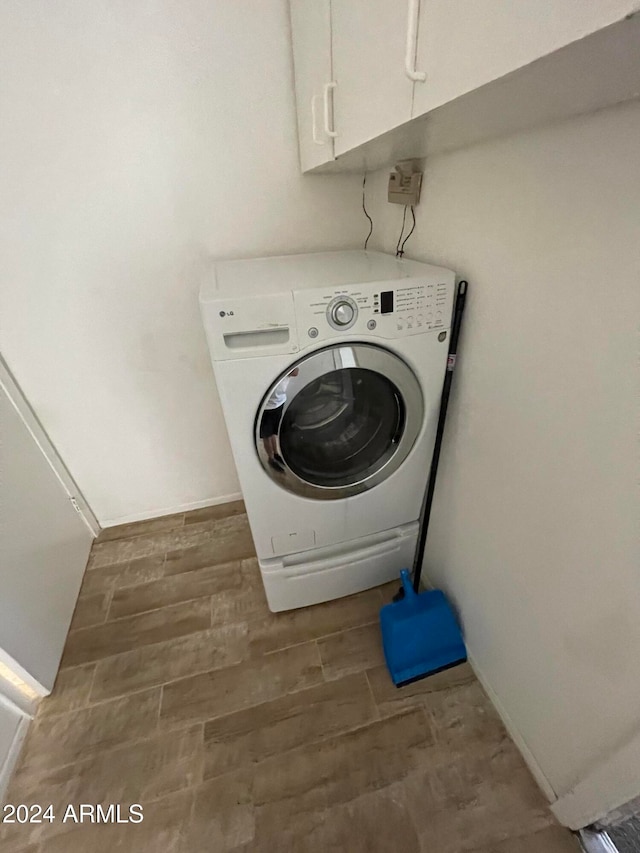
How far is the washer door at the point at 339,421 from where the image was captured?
964 millimetres

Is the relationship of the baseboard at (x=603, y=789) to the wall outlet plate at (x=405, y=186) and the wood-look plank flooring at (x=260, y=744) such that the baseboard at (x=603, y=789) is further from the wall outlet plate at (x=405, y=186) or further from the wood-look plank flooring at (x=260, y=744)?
the wall outlet plate at (x=405, y=186)

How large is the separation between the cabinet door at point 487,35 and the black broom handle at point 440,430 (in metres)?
0.48

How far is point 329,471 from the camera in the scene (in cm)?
118

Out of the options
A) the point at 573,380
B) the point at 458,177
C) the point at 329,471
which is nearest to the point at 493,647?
the point at 329,471

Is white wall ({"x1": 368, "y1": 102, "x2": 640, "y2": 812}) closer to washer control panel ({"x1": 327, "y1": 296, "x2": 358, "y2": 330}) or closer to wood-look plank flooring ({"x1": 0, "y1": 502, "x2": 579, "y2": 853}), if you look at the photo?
wood-look plank flooring ({"x1": 0, "y1": 502, "x2": 579, "y2": 853})

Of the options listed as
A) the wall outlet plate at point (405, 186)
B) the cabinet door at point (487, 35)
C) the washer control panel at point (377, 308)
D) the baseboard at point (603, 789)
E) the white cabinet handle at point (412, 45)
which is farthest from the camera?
the wall outlet plate at point (405, 186)

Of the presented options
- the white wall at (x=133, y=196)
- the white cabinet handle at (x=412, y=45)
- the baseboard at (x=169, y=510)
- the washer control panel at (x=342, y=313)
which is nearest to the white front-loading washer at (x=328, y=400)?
the washer control panel at (x=342, y=313)

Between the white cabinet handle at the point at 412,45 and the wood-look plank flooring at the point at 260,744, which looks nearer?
the white cabinet handle at the point at 412,45

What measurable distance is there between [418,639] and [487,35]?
1358 millimetres

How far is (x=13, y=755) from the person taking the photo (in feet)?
3.65

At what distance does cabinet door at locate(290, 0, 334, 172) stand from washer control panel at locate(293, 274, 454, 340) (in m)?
0.43

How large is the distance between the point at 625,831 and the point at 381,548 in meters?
0.84

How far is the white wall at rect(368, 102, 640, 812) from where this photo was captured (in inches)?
24.9

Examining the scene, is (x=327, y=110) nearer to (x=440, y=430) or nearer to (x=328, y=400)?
(x=328, y=400)
